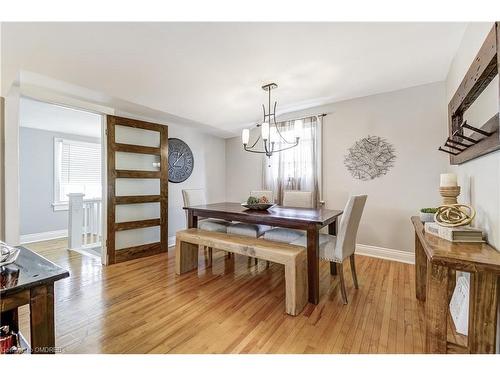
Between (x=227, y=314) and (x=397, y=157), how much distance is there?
116 inches

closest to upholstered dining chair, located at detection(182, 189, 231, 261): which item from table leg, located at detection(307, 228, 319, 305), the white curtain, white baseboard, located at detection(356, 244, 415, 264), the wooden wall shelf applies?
the white curtain

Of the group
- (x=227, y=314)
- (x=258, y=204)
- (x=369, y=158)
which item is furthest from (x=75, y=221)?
(x=369, y=158)

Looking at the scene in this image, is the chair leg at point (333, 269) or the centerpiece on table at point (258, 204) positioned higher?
the centerpiece on table at point (258, 204)

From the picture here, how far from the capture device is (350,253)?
2.26 metres

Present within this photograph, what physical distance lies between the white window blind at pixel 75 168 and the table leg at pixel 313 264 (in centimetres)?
534

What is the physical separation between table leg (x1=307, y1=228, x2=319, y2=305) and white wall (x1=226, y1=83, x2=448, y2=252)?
1.66 metres

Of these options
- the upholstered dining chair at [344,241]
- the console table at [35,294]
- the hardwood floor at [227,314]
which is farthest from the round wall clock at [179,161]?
the console table at [35,294]

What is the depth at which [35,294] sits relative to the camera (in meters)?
0.92

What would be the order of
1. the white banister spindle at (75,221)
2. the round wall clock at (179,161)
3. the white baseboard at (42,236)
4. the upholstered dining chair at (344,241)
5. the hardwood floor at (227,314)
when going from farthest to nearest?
the white baseboard at (42,236) → the round wall clock at (179,161) → the white banister spindle at (75,221) → the upholstered dining chair at (344,241) → the hardwood floor at (227,314)

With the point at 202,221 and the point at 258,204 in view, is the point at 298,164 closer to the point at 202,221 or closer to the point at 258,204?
the point at 258,204

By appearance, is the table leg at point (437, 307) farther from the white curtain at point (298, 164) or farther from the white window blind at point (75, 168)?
the white window blind at point (75, 168)

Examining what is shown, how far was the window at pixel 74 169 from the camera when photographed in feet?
15.5

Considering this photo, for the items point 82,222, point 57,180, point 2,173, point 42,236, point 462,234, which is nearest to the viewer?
point 462,234
